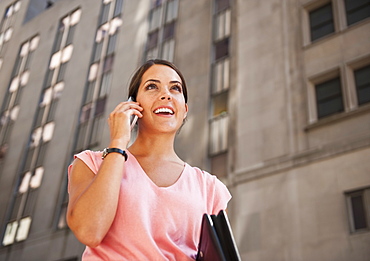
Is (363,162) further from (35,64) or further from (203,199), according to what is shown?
(35,64)

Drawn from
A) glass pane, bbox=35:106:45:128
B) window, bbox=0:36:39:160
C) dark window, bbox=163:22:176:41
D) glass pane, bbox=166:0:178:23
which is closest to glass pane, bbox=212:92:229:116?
dark window, bbox=163:22:176:41

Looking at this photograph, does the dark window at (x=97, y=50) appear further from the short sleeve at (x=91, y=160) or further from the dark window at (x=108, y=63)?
the short sleeve at (x=91, y=160)

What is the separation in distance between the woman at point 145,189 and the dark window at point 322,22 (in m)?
13.1

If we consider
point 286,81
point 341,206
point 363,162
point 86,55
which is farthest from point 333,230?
point 86,55

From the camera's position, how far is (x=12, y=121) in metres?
27.4

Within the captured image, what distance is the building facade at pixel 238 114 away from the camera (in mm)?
11875

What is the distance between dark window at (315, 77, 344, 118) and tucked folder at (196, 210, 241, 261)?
39.6ft

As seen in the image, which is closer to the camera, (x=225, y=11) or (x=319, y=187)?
(x=319, y=187)

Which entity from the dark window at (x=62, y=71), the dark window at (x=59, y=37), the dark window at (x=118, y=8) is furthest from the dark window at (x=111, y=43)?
the dark window at (x=59, y=37)

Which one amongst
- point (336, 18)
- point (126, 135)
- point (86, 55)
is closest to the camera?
point (126, 135)

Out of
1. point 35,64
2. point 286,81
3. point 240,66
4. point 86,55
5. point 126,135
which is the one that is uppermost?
point 35,64

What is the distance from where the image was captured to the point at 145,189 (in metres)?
2.02

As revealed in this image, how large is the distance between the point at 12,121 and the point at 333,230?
69.9 ft

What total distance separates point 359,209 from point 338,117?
2.63 metres
